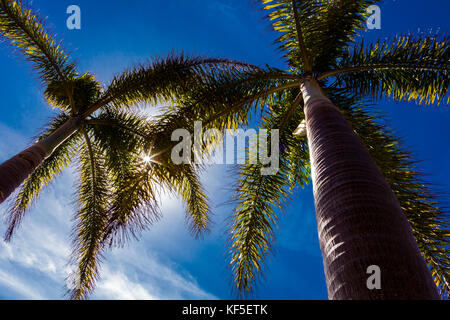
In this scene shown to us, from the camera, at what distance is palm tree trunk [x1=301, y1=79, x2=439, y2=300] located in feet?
4.99

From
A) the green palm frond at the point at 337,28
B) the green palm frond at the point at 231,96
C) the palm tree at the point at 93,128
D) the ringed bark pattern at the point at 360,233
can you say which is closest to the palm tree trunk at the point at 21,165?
the palm tree at the point at 93,128

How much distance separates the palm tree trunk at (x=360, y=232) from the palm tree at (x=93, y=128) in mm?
3322

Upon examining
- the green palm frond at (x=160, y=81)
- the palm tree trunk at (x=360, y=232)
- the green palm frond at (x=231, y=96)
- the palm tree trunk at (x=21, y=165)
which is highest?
the green palm frond at (x=160, y=81)

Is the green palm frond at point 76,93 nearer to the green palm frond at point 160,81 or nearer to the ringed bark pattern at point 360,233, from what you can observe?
the green palm frond at point 160,81

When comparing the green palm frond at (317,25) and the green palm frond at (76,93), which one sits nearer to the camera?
the green palm frond at (317,25)

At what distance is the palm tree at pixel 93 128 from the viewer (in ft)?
21.7

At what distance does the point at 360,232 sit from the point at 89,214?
7.46m

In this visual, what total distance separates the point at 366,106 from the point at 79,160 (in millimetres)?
8432

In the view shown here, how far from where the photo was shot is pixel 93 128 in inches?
329

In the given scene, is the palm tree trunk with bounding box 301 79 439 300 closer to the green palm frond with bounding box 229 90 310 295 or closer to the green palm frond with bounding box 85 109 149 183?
the green palm frond with bounding box 229 90 310 295

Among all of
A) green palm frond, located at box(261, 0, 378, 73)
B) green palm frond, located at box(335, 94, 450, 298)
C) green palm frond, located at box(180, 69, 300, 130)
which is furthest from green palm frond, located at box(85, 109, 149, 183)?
green palm frond, located at box(335, 94, 450, 298)

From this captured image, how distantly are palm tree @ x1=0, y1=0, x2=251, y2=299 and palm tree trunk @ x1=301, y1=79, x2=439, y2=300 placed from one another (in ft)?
10.9

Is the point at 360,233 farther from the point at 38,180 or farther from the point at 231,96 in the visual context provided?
the point at 38,180
